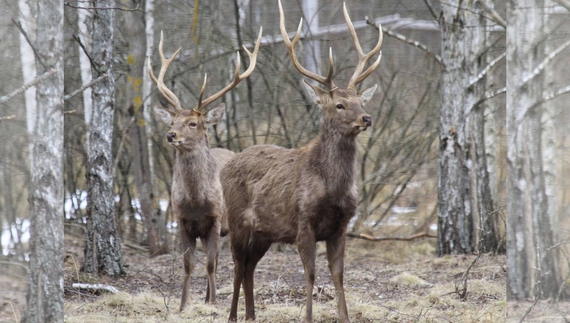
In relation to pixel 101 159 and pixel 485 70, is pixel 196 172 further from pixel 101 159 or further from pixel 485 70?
pixel 485 70

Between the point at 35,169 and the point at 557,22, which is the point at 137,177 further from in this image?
the point at 557,22

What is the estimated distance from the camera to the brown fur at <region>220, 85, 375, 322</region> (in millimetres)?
6453

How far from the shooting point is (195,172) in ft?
28.5

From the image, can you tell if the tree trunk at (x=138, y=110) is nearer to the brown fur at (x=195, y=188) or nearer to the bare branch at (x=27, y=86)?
the brown fur at (x=195, y=188)

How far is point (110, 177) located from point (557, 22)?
599 cm

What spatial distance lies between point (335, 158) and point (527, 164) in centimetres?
220

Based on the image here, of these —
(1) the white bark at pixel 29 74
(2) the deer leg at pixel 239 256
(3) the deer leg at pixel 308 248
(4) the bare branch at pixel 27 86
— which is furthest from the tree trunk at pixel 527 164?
(1) the white bark at pixel 29 74

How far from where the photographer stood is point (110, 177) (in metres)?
9.39

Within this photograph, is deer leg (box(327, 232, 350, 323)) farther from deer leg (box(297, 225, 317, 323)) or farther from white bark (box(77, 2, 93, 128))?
white bark (box(77, 2, 93, 128))

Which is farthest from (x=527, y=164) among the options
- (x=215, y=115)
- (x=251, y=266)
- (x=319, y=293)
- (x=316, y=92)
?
(x=215, y=115)

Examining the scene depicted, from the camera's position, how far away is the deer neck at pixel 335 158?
6484 millimetres

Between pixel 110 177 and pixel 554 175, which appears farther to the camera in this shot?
pixel 110 177

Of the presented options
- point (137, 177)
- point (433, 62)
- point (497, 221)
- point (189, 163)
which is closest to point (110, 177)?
point (189, 163)

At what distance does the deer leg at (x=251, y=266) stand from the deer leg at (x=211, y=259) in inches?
48.1
